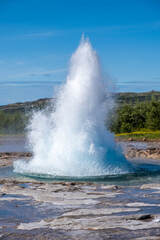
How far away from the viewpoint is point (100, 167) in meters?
18.5

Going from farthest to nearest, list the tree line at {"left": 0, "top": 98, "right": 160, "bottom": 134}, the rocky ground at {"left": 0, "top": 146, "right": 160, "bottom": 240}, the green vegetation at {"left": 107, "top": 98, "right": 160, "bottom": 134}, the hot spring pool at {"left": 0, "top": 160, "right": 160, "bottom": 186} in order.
A: 1. the green vegetation at {"left": 107, "top": 98, "right": 160, "bottom": 134}
2. the tree line at {"left": 0, "top": 98, "right": 160, "bottom": 134}
3. the hot spring pool at {"left": 0, "top": 160, "right": 160, "bottom": 186}
4. the rocky ground at {"left": 0, "top": 146, "right": 160, "bottom": 240}

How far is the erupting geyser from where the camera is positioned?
61.8ft

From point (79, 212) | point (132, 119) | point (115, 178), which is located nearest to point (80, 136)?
point (115, 178)

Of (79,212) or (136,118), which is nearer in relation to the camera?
(79,212)

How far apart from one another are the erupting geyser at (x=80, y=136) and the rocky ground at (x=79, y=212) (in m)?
3.80

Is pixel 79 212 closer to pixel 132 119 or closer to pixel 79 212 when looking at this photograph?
pixel 79 212

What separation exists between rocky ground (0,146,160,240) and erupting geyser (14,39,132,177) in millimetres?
3798

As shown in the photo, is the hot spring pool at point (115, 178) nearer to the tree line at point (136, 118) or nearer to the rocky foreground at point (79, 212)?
the rocky foreground at point (79, 212)

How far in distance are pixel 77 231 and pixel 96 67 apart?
1331 cm

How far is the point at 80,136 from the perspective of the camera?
1958 cm

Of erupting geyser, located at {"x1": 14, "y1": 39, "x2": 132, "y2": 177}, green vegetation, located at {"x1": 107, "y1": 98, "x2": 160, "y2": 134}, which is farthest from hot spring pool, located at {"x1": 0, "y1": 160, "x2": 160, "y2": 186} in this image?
green vegetation, located at {"x1": 107, "y1": 98, "x2": 160, "y2": 134}

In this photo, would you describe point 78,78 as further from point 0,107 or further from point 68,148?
point 0,107

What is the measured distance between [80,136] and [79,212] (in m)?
9.63

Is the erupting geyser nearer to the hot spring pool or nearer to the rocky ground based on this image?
the hot spring pool
